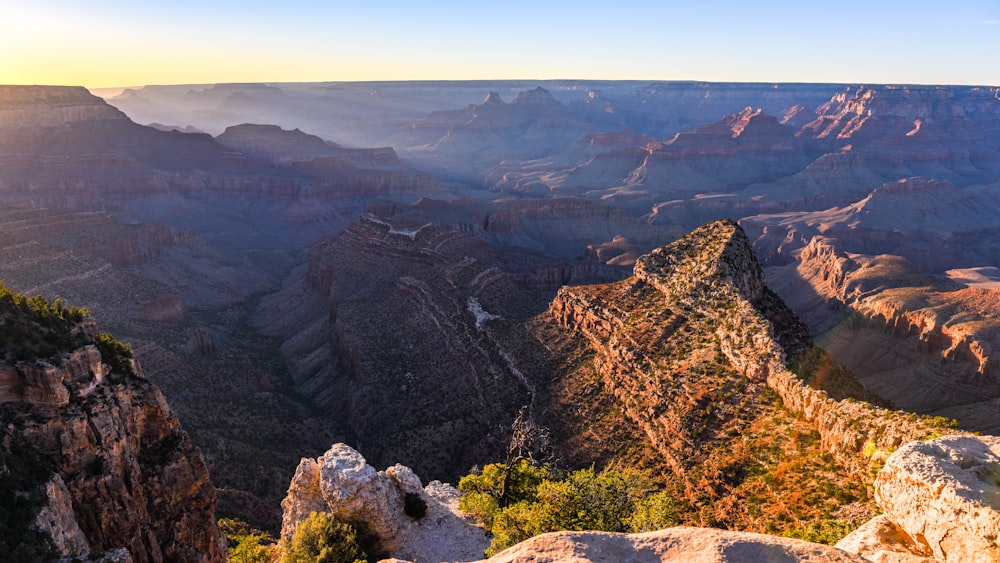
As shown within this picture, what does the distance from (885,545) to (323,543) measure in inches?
942

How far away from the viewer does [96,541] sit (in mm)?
24484

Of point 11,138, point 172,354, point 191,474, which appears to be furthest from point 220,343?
point 11,138

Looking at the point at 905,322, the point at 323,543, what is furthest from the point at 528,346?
the point at 905,322

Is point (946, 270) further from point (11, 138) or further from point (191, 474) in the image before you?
point (11, 138)

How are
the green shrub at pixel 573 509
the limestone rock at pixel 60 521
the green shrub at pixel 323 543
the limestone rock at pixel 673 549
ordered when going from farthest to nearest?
the green shrub at pixel 323 543
the green shrub at pixel 573 509
the limestone rock at pixel 60 521
the limestone rock at pixel 673 549

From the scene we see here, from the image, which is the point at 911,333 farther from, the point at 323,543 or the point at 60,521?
the point at 60,521

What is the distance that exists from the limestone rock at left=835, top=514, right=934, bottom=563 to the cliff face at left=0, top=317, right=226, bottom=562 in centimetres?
2525

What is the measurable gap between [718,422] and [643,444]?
5841mm

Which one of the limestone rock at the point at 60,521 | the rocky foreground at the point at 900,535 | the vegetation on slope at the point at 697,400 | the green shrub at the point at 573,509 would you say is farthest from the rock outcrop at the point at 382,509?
the rocky foreground at the point at 900,535

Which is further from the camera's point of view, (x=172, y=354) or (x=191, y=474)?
(x=172, y=354)

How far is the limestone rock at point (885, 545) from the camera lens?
1559 centimetres

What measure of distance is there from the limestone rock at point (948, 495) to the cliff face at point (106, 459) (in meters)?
26.5

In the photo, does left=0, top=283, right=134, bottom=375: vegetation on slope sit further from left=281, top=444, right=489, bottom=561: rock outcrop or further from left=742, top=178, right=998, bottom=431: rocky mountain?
left=742, top=178, right=998, bottom=431: rocky mountain

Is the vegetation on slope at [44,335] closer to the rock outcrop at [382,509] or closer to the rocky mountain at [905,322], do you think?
the rock outcrop at [382,509]
